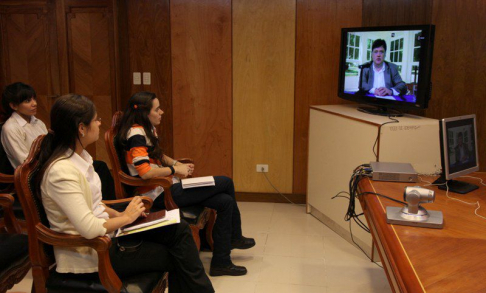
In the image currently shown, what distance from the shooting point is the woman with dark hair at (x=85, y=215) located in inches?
76.9

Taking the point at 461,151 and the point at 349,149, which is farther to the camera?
the point at 349,149

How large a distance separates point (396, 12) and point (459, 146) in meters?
2.02

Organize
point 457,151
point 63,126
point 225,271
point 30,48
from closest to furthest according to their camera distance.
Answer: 1. point 63,126
2. point 457,151
3. point 225,271
4. point 30,48

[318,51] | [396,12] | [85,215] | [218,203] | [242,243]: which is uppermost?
[396,12]

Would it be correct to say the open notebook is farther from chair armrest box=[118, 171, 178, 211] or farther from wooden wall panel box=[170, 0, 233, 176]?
wooden wall panel box=[170, 0, 233, 176]

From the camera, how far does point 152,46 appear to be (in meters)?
4.76

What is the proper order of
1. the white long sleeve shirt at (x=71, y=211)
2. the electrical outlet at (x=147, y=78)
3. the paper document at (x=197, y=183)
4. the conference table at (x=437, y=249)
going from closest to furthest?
the conference table at (x=437, y=249), the white long sleeve shirt at (x=71, y=211), the paper document at (x=197, y=183), the electrical outlet at (x=147, y=78)

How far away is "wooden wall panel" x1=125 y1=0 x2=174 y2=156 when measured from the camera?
15.4 feet

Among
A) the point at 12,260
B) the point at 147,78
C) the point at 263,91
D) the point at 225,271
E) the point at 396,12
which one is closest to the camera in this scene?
the point at 12,260

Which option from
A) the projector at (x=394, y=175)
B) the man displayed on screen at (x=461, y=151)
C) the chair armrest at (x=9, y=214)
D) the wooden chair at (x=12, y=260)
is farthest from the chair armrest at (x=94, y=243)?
the man displayed on screen at (x=461, y=151)

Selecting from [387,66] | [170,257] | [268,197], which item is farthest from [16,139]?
[387,66]

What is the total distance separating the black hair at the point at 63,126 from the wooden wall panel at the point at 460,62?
118 inches

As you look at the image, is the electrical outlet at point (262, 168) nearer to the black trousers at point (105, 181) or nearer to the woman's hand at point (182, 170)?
the woman's hand at point (182, 170)

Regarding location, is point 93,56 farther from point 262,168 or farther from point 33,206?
point 33,206
